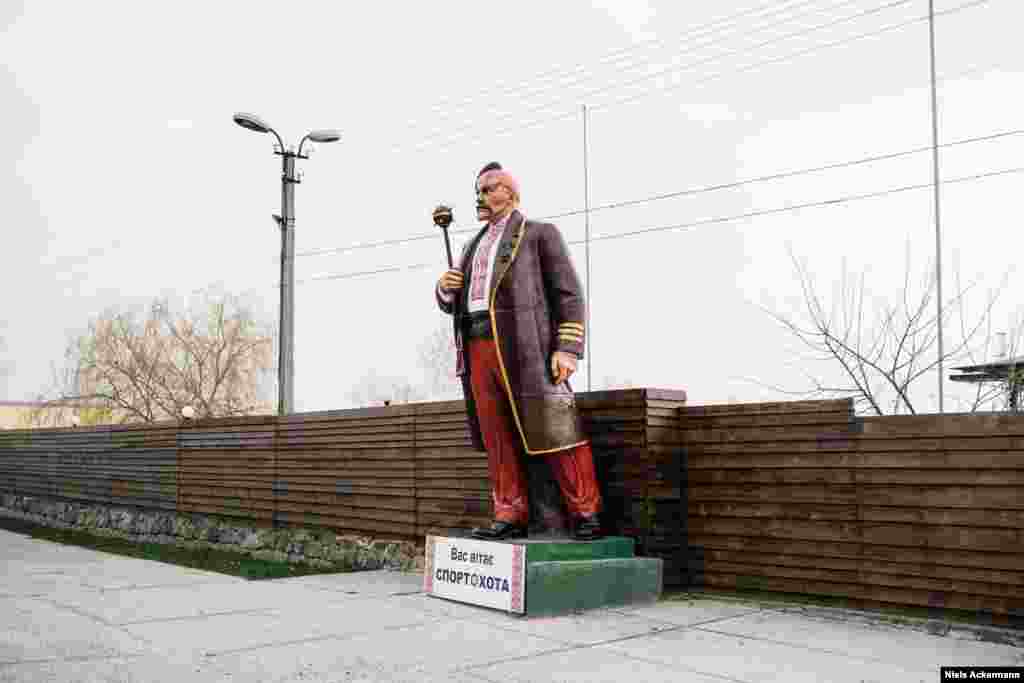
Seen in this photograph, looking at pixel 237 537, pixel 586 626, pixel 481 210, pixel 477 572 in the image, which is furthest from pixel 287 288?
pixel 586 626

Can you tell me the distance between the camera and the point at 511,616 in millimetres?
6441

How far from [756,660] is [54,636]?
13.0ft

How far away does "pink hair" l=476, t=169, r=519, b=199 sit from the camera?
7477 mm

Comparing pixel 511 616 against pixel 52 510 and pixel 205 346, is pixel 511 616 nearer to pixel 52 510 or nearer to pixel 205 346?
pixel 52 510

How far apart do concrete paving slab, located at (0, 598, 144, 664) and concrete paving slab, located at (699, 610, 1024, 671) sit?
3.49 metres

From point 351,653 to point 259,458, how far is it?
22.2 ft

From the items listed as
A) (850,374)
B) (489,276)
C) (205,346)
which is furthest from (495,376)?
(205,346)

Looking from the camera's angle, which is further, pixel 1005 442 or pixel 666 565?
pixel 666 565

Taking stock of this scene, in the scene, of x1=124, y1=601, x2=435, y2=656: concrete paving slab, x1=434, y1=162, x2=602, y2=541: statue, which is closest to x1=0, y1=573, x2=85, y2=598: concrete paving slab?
x1=124, y1=601, x2=435, y2=656: concrete paving slab

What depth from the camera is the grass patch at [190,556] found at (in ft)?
30.5

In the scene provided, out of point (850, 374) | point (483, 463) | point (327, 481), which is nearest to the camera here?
point (850, 374)

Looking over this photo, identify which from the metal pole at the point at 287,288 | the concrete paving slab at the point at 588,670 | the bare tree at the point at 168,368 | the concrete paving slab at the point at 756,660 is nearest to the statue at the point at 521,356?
the concrete paving slab at the point at 756,660

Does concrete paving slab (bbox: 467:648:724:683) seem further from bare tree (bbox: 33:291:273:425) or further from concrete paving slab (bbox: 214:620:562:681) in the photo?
bare tree (bbox: 33:291:273:425)

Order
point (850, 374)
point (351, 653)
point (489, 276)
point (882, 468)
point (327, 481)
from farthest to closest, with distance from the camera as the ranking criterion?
point (327, 481) < point (850, 374) < point (489, 276) < point (882, 468) < point (351, 653)
